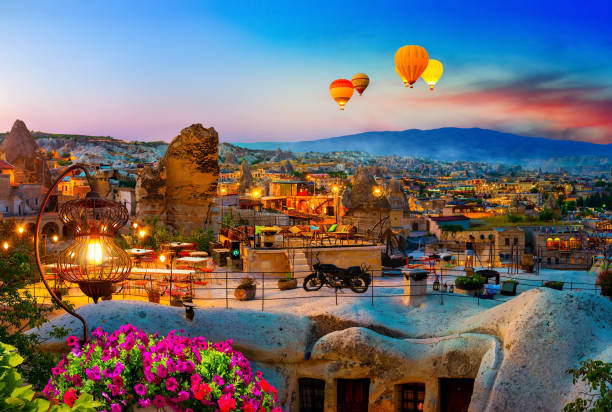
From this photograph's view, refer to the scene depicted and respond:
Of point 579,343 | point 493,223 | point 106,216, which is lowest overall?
point 493,223

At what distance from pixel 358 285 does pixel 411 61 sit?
1467 cm

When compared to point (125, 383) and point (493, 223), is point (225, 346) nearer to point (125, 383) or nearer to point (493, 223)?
point (125, 383)

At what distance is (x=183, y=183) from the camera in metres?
30.5

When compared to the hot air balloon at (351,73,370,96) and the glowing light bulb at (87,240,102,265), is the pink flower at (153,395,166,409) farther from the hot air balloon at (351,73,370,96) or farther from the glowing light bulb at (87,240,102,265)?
the hot air balloon at (351,73,370,96)

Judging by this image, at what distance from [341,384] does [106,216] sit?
9853mm

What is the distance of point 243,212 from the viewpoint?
4397 cm

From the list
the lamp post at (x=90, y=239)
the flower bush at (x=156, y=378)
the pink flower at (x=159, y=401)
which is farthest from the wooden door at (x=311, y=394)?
the lamp post at (x=90, y=239)

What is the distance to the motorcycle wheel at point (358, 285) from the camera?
1714 cm

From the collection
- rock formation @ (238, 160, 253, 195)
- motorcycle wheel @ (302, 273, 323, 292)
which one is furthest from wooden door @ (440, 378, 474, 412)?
rock formation @ (238, 160, 253, 195)

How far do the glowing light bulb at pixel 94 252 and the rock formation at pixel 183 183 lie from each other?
77.9ft

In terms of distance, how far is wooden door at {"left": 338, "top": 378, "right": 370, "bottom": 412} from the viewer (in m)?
14.4

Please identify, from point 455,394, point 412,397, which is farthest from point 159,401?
point 455,394

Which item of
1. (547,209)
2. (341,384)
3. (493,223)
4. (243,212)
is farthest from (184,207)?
(547,209)

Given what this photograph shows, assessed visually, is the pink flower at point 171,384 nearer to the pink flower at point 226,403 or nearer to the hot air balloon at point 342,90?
the pink flower at point 226,403
